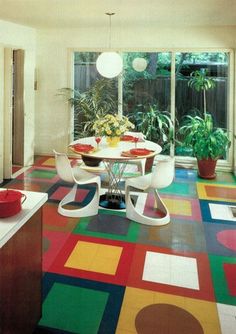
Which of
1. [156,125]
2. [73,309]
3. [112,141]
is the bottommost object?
[73,309]

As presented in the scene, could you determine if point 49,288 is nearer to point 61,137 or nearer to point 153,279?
point 153,279

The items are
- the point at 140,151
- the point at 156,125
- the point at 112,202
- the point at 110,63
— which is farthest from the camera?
the point at 156,125

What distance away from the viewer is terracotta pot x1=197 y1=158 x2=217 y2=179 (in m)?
5.84

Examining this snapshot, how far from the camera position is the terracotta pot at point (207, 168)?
584 cm

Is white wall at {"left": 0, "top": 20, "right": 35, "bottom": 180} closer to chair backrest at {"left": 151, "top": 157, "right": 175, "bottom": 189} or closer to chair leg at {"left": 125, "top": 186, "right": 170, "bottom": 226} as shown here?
chair leg at {"left": 125, "top": 186, "right": 170, "bottom": 226}

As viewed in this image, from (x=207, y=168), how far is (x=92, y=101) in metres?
2.52

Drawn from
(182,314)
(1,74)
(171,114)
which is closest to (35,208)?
(182,314)

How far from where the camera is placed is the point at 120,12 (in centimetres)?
491

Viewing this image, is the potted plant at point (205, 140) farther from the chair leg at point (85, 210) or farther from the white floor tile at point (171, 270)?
the white floor tile at point (171, 270)

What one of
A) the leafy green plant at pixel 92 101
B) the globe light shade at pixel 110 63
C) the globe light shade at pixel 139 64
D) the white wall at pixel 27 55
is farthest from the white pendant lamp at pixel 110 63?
the white wall at pixel 27 55

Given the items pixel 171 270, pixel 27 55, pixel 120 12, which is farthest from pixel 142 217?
pixel 27 55

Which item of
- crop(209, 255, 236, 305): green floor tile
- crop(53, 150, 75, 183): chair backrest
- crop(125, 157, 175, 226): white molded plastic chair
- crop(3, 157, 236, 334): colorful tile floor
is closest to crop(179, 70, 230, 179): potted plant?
crop(3, 157, 236, 334): colorful tile floor

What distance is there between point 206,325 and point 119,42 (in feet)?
17.8

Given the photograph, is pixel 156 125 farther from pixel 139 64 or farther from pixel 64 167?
pixel 64 167
